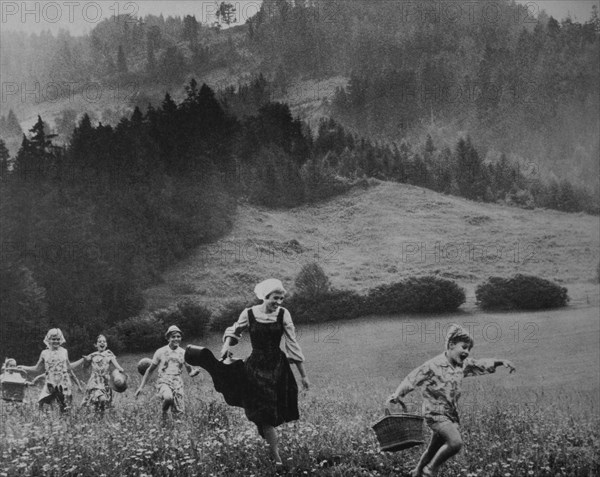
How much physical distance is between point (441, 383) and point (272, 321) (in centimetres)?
154

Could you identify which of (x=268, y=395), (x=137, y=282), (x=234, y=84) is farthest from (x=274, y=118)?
(x=268, y=395)

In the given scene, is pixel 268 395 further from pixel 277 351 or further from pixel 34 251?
pixel 34 251

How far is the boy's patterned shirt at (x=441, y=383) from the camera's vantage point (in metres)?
7.38

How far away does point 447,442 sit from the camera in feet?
23.6

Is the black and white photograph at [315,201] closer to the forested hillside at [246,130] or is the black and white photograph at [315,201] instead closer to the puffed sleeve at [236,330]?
the forested hillside at [246,130]

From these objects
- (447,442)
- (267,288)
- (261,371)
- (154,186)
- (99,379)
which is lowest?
(447,442)

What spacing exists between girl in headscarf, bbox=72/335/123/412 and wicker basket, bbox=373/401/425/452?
3.19 metres

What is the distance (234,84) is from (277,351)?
5477mm

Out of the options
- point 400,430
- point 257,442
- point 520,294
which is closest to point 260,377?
point 257,442

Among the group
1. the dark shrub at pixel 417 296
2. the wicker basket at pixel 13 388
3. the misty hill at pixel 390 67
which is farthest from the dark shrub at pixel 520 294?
the wicker basket at pixel 13 388

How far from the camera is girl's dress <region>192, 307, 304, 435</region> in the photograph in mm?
7582

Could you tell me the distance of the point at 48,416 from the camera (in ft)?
29.7

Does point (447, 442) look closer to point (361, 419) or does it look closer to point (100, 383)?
point (361, 419)

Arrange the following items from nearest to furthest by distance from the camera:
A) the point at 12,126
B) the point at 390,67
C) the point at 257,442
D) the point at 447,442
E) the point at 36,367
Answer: the point at 447,442 < the point at 257,442 < the point at 36,367 < the point at 12,126 < the point at 390,67
